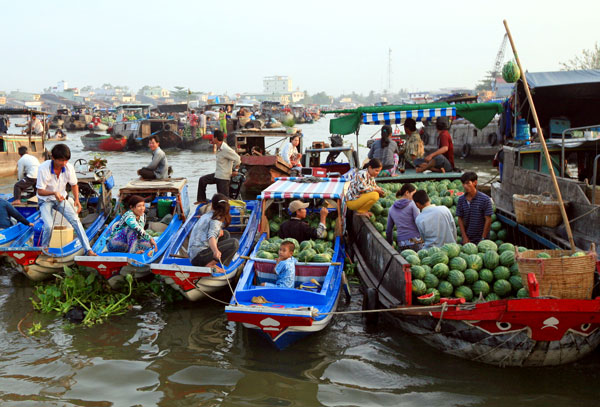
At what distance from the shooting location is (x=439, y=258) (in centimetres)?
604


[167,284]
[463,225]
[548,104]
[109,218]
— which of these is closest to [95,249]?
[167,284]

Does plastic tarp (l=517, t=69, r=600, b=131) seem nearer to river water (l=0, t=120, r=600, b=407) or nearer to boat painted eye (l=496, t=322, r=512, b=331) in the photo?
river water (l=0, t=120, r=600, b=407)

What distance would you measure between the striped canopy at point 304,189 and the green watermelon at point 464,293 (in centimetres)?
279

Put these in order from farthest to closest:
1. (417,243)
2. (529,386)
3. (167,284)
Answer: (167,284)
(417,243)
(529,386)

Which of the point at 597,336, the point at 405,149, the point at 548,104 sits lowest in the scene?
the point at 597,336

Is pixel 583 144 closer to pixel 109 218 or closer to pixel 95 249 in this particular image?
pixel 95 249

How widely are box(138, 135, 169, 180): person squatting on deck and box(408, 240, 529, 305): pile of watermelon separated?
652cm

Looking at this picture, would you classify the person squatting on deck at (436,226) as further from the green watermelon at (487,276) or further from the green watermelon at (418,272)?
the green watermelon at (418,272)

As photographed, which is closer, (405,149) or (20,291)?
(20,291)

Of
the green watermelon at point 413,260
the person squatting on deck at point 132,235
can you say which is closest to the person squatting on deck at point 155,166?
the person squatting on deck at point 132,235

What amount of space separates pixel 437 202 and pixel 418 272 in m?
3.18

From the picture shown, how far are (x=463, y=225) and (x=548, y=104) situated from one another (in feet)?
29.2

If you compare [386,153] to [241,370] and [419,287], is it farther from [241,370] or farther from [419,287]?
[241,370]

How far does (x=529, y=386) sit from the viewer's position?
5516mm
